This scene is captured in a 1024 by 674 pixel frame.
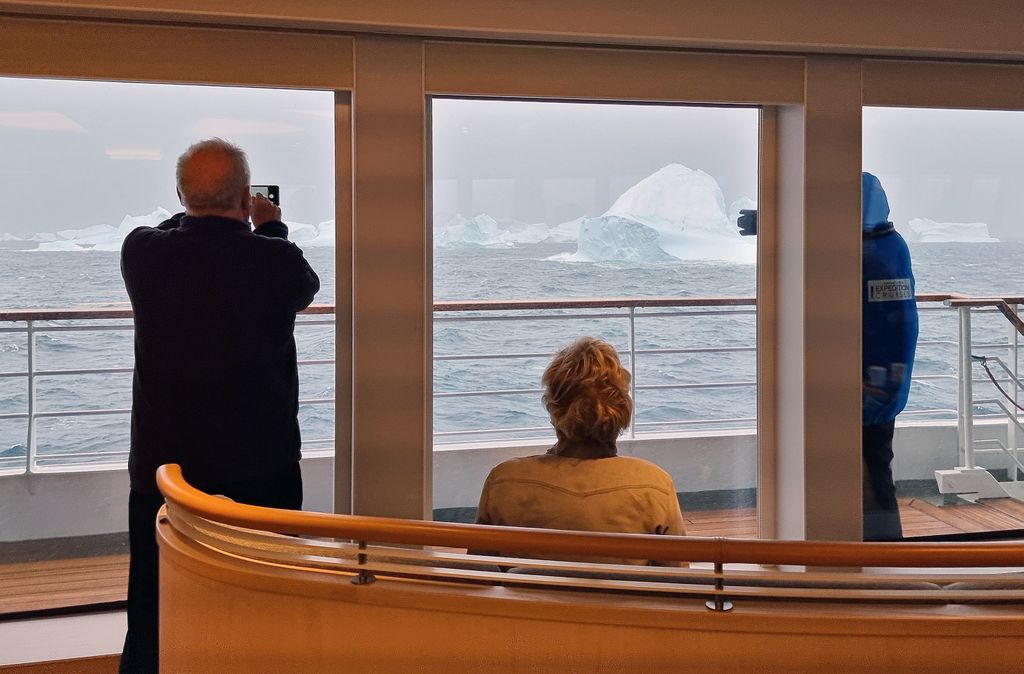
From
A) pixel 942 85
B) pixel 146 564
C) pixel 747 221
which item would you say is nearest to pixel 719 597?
pixel 146 564

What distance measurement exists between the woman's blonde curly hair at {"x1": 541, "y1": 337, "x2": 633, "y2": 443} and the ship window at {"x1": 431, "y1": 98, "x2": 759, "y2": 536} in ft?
3.44

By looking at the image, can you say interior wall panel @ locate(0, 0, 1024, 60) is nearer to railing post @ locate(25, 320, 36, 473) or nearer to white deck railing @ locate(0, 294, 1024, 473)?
white deck railing @ locate(0, 294, 1024, 473)

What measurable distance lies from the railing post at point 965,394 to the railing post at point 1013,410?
179 mm

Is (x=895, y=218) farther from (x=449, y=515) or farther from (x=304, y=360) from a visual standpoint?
(x=304, y=360)

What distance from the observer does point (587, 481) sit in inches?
76.4

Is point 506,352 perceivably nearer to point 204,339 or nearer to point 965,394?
point 204,339

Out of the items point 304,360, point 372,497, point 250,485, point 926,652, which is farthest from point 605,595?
point 304,360

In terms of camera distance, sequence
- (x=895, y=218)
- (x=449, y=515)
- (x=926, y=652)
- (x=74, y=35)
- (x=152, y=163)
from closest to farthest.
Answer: (x=926, y=652)
(x=74, y=35)
(x=152, y=163)
(x=449, y=515)
(x=895, y=218)

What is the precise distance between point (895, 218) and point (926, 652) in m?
2.32

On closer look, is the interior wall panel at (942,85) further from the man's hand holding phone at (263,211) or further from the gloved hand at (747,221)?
the man's hand holding phone at (263,211)

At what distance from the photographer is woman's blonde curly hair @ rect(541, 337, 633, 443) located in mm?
2033

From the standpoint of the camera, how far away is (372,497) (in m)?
3.10

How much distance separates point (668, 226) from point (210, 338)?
1815mm

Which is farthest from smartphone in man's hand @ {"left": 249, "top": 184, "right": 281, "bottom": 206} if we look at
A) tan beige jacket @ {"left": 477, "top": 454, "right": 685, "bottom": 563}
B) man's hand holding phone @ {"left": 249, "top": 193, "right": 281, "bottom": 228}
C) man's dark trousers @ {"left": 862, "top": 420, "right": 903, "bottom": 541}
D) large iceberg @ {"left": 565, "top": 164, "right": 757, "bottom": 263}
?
man's dark trousers @ {"left": 862, "top": 420, "right": 903, "bottom": 541}
